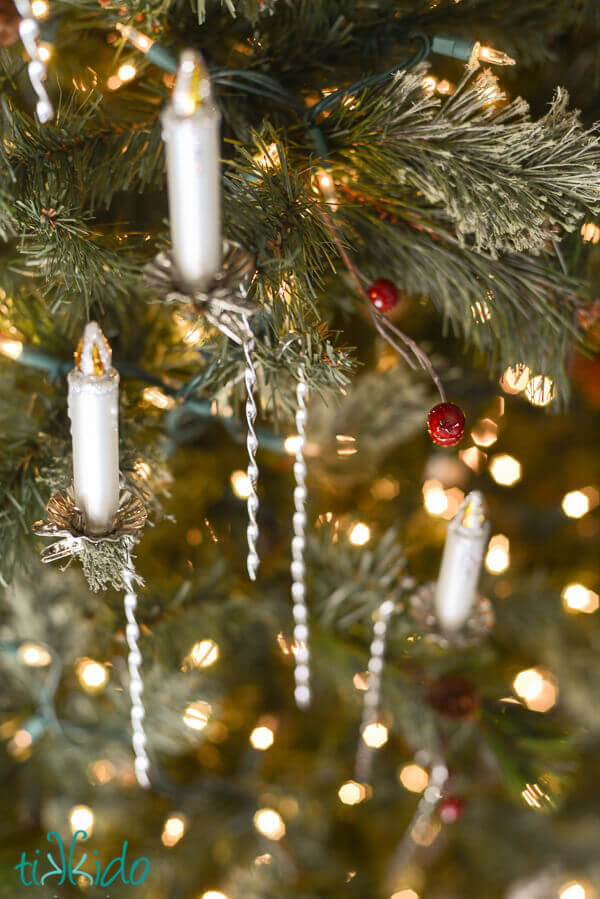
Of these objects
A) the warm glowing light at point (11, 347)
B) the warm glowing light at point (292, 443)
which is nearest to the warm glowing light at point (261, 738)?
the warm glowing light at point (292, 443)

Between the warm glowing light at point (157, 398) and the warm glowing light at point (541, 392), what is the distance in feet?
0.80

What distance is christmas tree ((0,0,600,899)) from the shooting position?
0.33 m

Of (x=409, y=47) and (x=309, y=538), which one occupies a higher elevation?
(x=409, y=47)

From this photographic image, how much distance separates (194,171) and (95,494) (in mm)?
182

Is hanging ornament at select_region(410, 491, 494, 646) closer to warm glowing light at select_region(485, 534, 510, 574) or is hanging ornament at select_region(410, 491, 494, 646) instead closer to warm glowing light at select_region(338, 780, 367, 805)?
warm glowing light at select_region(485, 534, 510, 574)

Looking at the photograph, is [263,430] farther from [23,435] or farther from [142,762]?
[142,762]

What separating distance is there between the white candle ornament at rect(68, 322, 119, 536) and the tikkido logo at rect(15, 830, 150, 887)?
1.11 feet

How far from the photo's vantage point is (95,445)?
1.11 feet

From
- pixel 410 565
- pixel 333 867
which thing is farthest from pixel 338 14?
pixel 333 867

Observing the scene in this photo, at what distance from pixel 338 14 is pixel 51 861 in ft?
2.23

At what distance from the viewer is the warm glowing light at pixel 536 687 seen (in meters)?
0.65

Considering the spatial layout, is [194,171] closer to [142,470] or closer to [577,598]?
[142,470]

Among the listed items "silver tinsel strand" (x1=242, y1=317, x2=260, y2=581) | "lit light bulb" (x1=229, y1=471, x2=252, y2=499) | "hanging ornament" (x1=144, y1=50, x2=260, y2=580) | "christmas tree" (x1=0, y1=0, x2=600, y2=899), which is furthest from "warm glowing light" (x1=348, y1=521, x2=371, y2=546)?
"hanging ornament" (x1=144, y1=50, x2=260, y2=580)

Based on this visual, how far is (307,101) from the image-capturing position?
0.44 m
